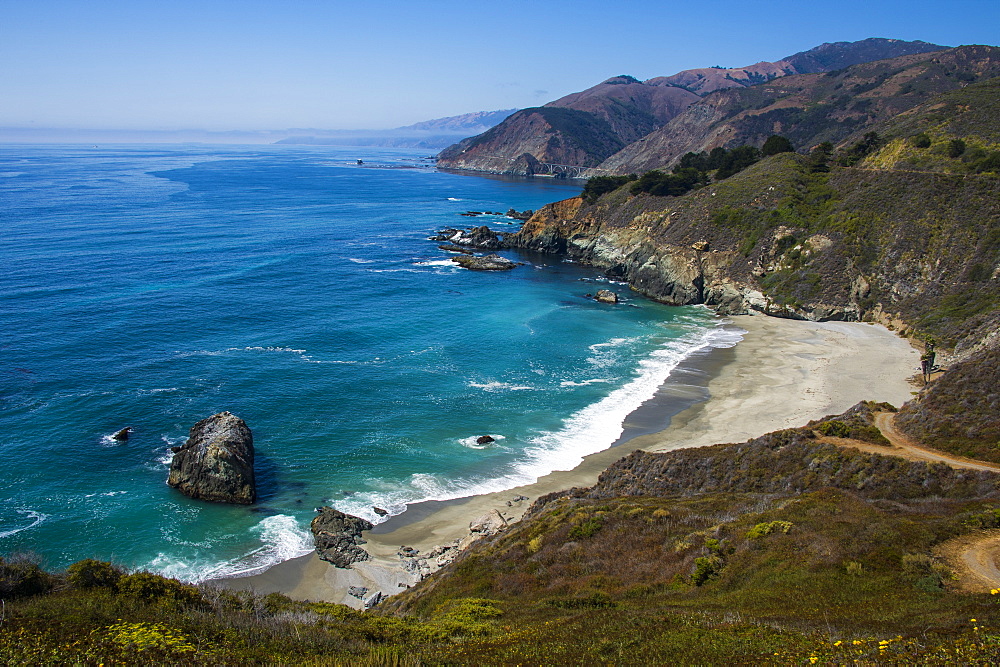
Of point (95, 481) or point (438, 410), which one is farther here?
point (438, 410)

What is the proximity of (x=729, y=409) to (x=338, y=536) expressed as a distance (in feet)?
89.8

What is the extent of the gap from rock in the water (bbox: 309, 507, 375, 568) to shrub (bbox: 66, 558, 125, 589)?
38.5ft

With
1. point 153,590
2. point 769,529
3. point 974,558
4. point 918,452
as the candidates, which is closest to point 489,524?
point 769,529

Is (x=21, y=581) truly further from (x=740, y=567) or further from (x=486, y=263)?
(x=486, y=263)

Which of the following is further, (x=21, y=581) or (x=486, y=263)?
(x=486, y=263)

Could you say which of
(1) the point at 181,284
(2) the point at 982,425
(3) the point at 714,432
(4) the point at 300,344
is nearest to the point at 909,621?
(2) the point at 982,425

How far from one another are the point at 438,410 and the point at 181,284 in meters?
42.6

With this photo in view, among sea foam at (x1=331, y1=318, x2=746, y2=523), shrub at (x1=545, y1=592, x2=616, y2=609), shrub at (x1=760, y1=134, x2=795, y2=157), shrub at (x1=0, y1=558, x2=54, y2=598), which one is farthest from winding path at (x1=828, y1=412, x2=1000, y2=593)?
shrub at (x1=760, y1=134, x2=795, y2=157)

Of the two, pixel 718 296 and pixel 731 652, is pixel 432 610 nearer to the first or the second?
pixel 731 652

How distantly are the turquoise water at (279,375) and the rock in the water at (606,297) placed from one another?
1.58m

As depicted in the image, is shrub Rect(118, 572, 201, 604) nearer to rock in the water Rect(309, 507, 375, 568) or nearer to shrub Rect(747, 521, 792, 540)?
rock in the water Rect(309, 507, 375, 568)

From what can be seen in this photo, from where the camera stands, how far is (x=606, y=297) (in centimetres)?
7044

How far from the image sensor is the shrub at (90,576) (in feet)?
47.7

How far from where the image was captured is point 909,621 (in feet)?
37.4
